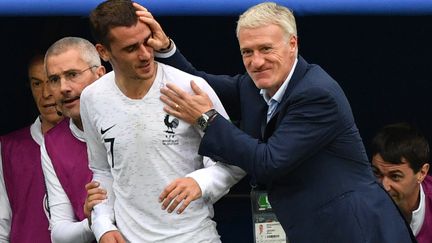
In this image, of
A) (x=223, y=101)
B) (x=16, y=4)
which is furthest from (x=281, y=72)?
(x=16, y=4)

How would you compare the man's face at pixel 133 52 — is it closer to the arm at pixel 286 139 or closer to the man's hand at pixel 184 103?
the man's hand at pixel 184 103

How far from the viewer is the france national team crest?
3.74m

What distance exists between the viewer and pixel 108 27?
3.76m

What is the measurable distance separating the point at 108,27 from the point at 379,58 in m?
1.62

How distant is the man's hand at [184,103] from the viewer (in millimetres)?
3727

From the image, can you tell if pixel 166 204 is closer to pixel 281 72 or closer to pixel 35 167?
pixel 281 72

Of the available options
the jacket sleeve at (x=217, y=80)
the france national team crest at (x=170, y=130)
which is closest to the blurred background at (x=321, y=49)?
the jacket sleeve at (x=217, y=80)

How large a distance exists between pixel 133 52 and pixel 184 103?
0.73ft

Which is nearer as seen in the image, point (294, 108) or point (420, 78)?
point (294, 108)

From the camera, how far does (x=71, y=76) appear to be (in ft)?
13.9

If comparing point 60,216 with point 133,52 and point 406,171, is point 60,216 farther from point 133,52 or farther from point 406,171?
point 406,171

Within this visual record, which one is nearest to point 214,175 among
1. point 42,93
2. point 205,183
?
point 205,183

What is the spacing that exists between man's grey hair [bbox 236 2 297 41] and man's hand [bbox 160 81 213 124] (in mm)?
248

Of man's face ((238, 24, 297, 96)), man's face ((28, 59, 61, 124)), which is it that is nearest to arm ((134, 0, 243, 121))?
man's face ((238, 24, 297, 96))
